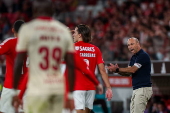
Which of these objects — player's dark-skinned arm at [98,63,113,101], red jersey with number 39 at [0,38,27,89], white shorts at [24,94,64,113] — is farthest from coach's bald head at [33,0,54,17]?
player's dark-skinned arm at [98,63,113,101]

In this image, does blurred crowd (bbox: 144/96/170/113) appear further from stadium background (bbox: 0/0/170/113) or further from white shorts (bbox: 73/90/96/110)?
white shorts (bbox: 73/90/96/110)

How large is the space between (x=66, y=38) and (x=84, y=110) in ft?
11.1

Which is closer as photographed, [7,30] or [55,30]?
[55,30]

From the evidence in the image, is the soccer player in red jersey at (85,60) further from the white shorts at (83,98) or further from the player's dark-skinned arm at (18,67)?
the player's dark-skinned arm at (18,67)

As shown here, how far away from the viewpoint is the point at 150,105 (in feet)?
37.9

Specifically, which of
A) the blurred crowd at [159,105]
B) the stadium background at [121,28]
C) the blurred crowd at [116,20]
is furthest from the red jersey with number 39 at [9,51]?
the blurred crowd at [116,20]

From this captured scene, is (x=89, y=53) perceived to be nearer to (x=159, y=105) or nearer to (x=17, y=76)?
(x=17, y=76)

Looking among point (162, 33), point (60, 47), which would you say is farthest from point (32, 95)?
point (162, 33)

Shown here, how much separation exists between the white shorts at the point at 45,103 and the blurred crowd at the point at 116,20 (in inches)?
323

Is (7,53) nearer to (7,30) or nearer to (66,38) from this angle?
(66,38)

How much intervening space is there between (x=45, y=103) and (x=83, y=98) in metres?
3.28

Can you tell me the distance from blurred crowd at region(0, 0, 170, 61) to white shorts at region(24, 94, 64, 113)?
8.19 meters

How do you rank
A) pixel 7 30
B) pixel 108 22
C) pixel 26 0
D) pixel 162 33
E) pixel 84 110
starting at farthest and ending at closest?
pixel 26 0
pixel 7 30
pixel 108 22
pixel 162 33
pixel 84 110

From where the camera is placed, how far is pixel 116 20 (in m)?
17.4
